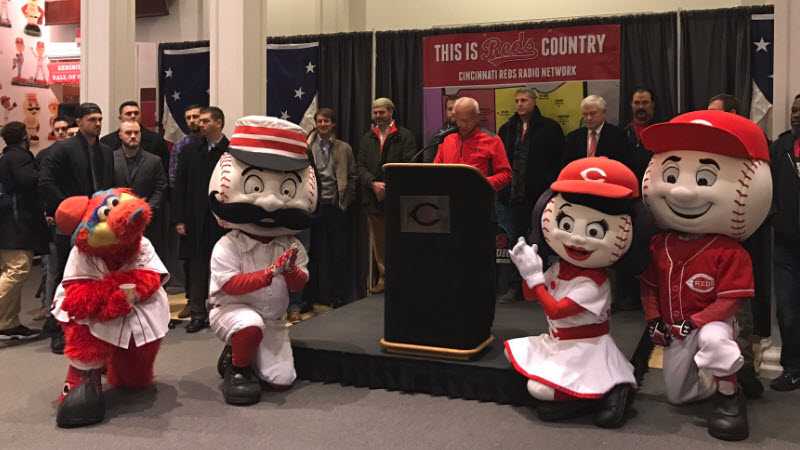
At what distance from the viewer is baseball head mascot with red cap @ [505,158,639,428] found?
337cm

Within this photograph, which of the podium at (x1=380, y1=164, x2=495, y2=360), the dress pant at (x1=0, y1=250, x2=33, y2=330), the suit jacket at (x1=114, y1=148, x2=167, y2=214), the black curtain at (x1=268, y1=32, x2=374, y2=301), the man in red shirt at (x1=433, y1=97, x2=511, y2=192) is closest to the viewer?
the podium at (x1=380, y1=164, x2=495, y2=360)

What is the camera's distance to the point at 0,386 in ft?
13.4

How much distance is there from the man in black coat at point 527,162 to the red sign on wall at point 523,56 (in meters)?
0.50

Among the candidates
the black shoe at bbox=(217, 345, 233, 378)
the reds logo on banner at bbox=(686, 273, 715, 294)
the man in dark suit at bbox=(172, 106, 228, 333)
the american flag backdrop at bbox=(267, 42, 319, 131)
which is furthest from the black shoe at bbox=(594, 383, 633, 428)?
the american flag backdrop at bbox=(267, 42, 319, 131)

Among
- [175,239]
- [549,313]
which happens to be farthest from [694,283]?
[175,239]

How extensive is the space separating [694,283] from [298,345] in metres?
2.01

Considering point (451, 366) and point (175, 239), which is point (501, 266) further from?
point (175, 239)

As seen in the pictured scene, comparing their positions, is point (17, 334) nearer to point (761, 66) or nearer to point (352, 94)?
point (352, 94)

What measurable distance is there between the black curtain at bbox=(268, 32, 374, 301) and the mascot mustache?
2.79m

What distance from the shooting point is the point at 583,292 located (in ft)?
11.2

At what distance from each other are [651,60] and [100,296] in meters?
4.28

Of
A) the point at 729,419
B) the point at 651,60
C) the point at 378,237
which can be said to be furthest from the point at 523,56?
the point at 729,419

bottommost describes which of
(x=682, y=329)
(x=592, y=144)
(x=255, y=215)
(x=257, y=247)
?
(x=682, y=329)

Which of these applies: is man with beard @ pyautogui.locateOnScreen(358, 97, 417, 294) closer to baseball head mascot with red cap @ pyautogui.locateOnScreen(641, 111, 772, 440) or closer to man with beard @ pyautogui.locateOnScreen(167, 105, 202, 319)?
man with beard @ pyautogui.locateOnScreen(167, 105, 202, 319)
